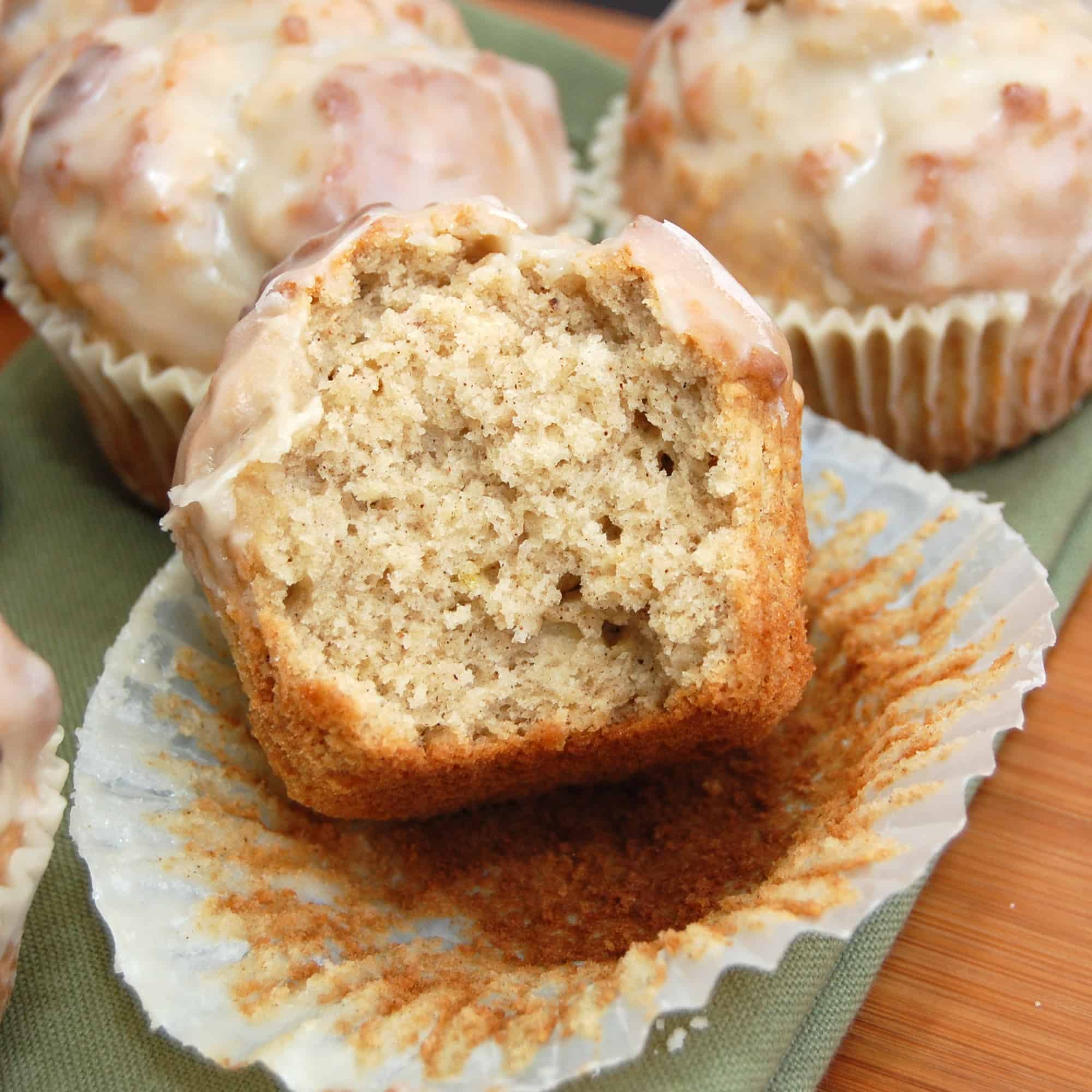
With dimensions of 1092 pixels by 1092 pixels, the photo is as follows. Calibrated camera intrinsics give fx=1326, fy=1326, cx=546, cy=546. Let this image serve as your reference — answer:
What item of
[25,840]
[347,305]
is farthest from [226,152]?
[25,840]

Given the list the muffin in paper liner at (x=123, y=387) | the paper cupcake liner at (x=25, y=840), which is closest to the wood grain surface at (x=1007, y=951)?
the paper cupcake liner at (x=25, y=840)

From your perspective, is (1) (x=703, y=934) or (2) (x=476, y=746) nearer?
(1) (x=703, y=934)

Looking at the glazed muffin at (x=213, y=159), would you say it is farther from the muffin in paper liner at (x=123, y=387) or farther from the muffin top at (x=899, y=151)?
the muffin top at (x=899, y=151)

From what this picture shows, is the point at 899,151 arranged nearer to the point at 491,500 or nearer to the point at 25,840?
the point at 491,500

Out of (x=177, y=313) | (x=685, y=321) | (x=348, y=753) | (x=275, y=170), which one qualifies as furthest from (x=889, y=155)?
(x=348, y=753)

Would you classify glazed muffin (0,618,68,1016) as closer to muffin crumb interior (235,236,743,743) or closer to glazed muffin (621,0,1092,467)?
muffin crumb interior (235,236,743,743)

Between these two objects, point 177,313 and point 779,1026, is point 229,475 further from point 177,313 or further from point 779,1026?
point 779,1026

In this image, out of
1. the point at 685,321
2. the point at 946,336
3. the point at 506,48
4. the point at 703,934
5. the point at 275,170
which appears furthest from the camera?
the point at 506,48
